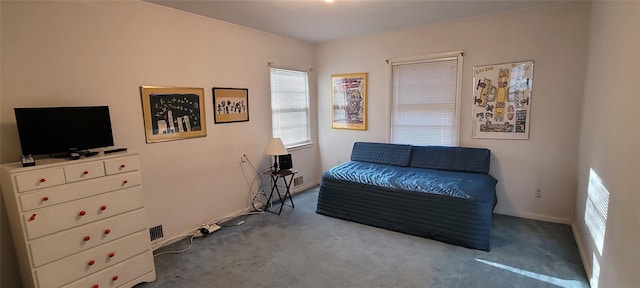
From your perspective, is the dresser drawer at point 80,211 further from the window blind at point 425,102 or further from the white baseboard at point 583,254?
the white baseboard at point 583,254

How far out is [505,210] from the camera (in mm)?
3529

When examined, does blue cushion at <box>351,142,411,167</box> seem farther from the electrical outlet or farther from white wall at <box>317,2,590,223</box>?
the electrical outlet

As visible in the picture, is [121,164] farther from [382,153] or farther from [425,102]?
[425,102]

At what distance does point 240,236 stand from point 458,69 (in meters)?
3.27

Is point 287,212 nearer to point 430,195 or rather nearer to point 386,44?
point 430,195

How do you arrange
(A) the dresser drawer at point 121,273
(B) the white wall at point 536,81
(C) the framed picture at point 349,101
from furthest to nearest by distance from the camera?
(C) the framed picture at point 349,101 → (B) the white wall at point 536,81 → (A) the dresser drawer at point 121,273

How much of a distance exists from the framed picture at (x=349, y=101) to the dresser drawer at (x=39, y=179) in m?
3.48

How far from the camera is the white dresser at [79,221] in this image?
5.99 ft

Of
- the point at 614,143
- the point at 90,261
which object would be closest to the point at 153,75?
the point at 90,261

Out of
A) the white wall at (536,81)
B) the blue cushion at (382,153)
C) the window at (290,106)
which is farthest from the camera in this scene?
the window at (290,106)

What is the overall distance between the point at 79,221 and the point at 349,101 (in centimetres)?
353

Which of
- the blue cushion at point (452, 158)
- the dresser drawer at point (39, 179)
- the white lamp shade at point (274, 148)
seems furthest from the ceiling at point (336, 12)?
the dresser drawer at point (39, 179)

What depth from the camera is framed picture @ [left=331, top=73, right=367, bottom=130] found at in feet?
14.5

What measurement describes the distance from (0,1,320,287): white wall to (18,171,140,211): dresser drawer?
521mm
